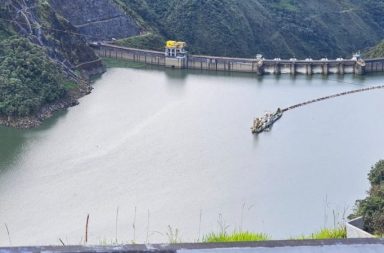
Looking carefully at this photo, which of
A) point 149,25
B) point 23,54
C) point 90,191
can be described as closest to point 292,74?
point 149,25

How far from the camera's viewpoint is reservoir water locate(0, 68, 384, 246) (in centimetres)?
1552

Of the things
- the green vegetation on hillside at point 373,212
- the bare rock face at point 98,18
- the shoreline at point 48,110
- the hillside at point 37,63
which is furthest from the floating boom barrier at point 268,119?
the bare rock face at point 98,18

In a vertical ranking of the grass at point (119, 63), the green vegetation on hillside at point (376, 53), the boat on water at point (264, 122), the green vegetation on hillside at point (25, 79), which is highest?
the green vegetation on hillside at point (376, 53)

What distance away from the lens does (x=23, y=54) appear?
29.3 m

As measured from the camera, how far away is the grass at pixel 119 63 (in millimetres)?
38250

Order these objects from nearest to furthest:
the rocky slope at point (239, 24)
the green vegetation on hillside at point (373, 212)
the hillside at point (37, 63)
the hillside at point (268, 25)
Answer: the green vegetation on hillside at point (373, 212) < the hillside at point (37, 63) < the rocky slope at point (239, 24) < the hillside at point (268, 25)

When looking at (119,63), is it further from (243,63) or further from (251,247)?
(251,247)

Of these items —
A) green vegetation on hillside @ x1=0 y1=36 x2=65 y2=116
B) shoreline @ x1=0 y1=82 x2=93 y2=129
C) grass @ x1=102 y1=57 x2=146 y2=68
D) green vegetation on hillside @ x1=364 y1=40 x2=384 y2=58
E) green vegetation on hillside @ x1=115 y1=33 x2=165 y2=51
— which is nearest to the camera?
shoreline @ x1=0 y1=82 x2=93 y2=129

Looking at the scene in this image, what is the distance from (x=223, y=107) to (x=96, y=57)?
33.4ft

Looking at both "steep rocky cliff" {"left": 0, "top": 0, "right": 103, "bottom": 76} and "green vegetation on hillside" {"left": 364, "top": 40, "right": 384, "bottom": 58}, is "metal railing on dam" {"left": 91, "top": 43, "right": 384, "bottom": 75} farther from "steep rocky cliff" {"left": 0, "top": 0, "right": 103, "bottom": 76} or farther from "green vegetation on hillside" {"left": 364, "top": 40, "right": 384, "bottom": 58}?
"steep rocky cliff" {"left": 0, "top": 0, "right": 103, "bottom": 76}

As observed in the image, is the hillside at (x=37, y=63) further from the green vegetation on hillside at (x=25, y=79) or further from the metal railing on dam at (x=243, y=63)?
the metal railing on dam at (x=243, y=63)

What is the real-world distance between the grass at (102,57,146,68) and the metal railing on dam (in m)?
0.50

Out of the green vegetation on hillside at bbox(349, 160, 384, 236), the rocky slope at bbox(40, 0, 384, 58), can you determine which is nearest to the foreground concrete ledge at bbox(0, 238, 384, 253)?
the green vegetation on hillside at bbox(349, 160, 384, 236)

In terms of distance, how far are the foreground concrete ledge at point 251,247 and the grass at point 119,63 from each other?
112 ft
